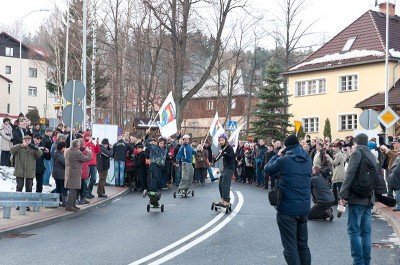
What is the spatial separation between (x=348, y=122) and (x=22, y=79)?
55403mm

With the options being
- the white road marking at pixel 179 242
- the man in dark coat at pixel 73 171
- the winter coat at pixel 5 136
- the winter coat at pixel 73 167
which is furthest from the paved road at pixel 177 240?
the winter coat at pixel 5 136

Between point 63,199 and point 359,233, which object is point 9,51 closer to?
point 63,199

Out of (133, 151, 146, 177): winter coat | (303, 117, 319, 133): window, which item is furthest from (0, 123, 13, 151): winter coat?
(303, 117, 319, 133): window

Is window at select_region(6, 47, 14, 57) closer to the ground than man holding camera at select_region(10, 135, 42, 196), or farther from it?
farther from it

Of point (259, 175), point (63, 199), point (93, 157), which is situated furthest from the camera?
point (259, 175)

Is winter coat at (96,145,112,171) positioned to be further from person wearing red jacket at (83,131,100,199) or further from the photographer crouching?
the photographer crouching

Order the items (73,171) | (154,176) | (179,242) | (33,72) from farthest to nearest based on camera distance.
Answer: (33,72) < (154,176) < (73,171) < (179,242)

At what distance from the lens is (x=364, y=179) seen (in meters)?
9.64

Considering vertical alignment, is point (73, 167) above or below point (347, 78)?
below

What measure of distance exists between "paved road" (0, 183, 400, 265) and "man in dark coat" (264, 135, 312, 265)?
1598 millimetres

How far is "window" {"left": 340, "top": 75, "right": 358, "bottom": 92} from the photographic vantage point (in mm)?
50531

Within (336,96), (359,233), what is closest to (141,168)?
(359,233)

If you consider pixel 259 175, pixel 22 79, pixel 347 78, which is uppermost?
pixel 22 79

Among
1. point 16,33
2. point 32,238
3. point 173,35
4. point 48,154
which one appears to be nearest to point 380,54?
point 173,35
